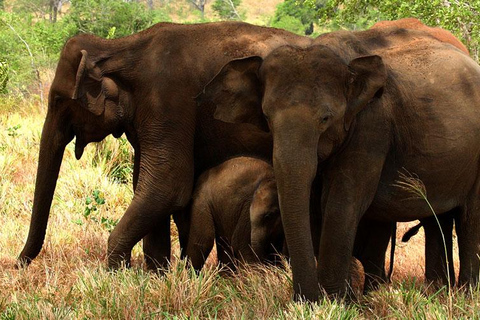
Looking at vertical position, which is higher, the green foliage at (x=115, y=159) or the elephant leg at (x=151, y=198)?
the elephant leg at (x=151, y=198)

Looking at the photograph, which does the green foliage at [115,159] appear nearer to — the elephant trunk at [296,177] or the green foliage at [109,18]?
the elephant trunk at [296,177]

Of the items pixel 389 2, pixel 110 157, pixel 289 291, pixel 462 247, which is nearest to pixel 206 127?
pixel 289 291

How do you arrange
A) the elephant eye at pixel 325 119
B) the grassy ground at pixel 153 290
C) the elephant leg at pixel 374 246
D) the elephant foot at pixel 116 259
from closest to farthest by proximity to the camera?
1. the elephant eye at pixel 325 119
2. the grassy ground at pixel 153 290
3. the elephant leg at pixel 374 246
4. the elephant foot at pixel 116 259

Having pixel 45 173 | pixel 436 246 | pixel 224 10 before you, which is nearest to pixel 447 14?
pixel 436 246

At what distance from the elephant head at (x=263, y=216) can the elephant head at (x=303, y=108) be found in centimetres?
123

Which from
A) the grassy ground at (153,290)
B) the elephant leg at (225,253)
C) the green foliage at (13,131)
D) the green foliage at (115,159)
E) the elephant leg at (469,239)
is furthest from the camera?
the green foliage at (13,131)

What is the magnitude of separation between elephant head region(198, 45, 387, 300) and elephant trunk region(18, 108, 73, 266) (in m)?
1.93

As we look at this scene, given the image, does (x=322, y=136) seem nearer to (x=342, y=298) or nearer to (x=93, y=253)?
(x=342, y=298)

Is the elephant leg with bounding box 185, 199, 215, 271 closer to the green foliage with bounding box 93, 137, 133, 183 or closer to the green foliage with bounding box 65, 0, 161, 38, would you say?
the green foliage with bounding box 93, 137, 133, 183

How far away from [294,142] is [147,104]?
174 cm

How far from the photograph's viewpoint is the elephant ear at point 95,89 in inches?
231

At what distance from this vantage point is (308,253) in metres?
4.48

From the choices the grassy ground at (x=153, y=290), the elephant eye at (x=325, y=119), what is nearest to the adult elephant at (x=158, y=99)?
the grassy ground at (x=153, y=290)

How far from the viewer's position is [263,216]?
20.0 feet
